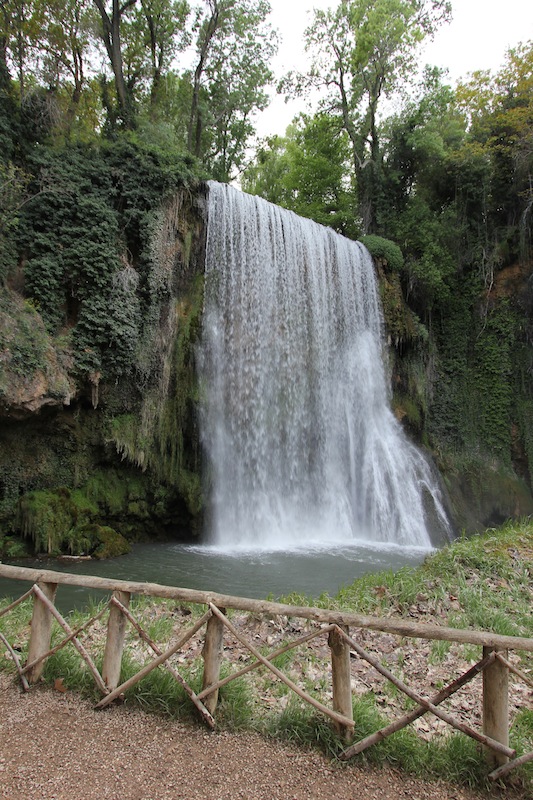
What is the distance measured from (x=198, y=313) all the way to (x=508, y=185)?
43.0 ft

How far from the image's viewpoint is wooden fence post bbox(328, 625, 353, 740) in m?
2.84

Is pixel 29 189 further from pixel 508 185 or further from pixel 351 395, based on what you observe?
pixel 508 185

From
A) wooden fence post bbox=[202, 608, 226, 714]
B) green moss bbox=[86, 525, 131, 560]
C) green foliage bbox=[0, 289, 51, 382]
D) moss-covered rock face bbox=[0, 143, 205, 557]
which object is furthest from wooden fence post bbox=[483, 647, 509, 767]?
green foliage bbox=[0, 289, 51, 382]

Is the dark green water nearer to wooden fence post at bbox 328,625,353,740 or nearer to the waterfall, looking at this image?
the waterfall

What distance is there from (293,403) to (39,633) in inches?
395

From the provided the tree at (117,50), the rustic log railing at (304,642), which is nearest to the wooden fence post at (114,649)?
the rustic log railing at (304,642)

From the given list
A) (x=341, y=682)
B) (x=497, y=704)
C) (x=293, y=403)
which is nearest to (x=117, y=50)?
(x=293, y=403)

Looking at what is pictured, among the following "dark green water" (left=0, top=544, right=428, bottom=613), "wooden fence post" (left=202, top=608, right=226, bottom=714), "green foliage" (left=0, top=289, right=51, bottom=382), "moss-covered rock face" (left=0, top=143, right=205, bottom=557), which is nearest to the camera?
"wooden fence post" (left=202, top=608, right=226, bottom=714)

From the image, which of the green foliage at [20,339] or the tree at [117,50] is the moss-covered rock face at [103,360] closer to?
the green foliage at [20,339]

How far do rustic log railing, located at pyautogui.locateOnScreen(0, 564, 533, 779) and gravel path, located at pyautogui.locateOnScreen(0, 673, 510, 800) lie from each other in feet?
0.54

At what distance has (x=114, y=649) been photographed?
329 cm

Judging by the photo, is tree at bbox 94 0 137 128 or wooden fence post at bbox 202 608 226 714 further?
tree at bbox 94 0 137 128

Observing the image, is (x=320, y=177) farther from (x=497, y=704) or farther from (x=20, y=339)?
(x=497, y=704)

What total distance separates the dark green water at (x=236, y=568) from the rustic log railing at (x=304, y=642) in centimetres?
315
